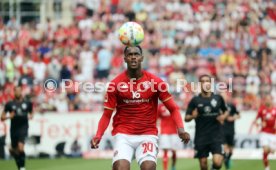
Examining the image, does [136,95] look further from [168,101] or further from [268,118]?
[268,118]

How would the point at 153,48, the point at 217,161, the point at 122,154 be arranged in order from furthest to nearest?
the point at 153,48 < the point at 217,161 < the point at 122,154

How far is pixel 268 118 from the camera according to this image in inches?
934

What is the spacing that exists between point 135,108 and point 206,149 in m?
5.76

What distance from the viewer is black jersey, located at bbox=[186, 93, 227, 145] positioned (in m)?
19.1

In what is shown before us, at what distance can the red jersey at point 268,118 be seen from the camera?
2369 centimetres

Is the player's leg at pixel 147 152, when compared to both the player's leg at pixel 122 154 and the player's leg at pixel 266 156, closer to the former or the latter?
the player's leg at pixel 122 154

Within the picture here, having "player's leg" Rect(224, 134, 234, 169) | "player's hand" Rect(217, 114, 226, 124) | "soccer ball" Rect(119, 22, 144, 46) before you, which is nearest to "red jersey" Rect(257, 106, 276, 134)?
"player's leg" Rect(224, 134, 234, 169)

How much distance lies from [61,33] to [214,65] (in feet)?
23.2

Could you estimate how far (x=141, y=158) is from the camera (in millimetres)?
13367

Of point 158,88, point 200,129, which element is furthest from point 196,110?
point 158,88

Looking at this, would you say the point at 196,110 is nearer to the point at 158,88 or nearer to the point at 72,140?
the point at 158,88

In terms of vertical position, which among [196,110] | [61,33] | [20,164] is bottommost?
[20,164]

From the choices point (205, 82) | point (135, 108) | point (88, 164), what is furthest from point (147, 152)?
→ point (88, 164)

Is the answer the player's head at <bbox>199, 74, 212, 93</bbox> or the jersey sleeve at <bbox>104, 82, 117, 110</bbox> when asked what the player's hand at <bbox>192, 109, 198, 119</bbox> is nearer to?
the player's head at <bbox>199, 74, 212, 93</bbox>
